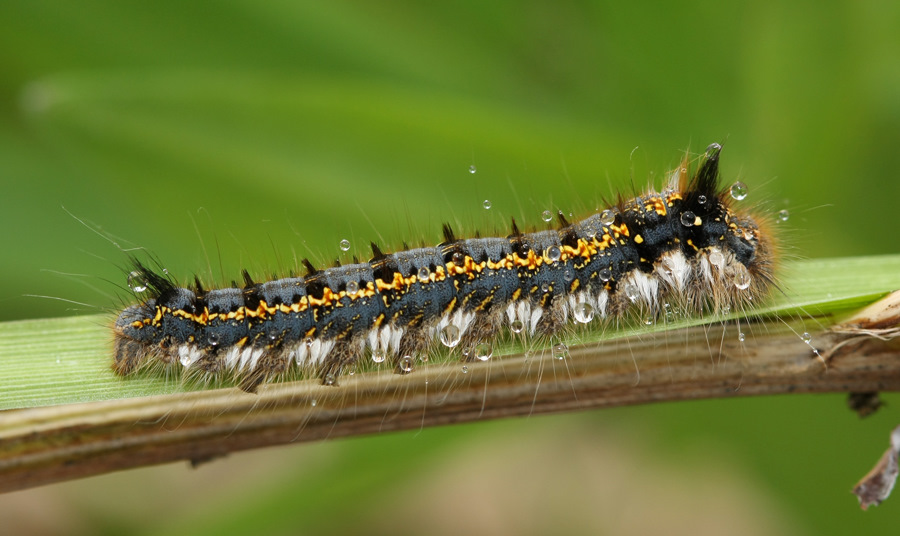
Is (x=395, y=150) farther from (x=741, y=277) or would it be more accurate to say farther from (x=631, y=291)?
(x=741, y=277)

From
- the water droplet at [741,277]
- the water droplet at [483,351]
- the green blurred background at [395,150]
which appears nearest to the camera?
the water droplet at [483,351]

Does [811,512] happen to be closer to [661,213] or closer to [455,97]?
[661,213]

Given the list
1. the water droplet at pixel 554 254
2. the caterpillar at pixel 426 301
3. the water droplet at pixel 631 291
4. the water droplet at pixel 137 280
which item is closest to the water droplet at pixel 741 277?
the caterpillar at pixel 426 301

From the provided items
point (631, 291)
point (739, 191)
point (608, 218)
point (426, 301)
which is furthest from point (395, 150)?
point (739, 191)

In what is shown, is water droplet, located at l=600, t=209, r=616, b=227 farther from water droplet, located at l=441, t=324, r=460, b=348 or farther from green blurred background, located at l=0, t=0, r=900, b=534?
water droplet, located at l=441, t=324, r=460, b=348

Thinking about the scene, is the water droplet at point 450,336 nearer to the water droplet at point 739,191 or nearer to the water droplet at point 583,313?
the water droplet at point 583,313

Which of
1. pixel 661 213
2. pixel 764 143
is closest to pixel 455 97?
pixel 661 213
